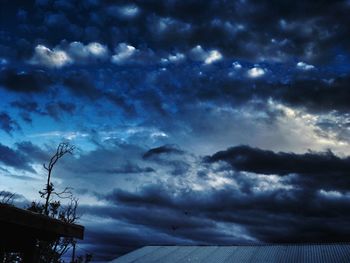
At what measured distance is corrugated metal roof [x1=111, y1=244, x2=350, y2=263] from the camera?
28.6 metres

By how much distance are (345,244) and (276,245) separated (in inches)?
199

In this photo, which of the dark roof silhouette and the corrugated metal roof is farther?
the corrugated metal roof

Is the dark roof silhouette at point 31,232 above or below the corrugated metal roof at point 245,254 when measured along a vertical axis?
below

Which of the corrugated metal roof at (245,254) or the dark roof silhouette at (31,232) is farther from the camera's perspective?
the corrugated metal roof at (245,254)

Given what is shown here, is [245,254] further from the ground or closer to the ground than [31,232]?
further from the ground

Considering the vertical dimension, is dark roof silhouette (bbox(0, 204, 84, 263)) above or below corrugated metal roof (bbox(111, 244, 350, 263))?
below

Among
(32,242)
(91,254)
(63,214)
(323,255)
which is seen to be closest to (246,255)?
(323,255)

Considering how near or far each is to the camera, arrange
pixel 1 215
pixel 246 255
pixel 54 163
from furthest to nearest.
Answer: pixel 246 255
pixel 54 163
pixel 1 215

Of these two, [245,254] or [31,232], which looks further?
[245,254]

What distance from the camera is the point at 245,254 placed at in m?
31.5

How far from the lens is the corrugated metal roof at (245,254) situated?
28600mm

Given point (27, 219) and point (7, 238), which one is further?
point (7, 238)

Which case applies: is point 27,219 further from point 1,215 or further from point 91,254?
point 91,254

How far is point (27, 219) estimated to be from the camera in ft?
14.0
